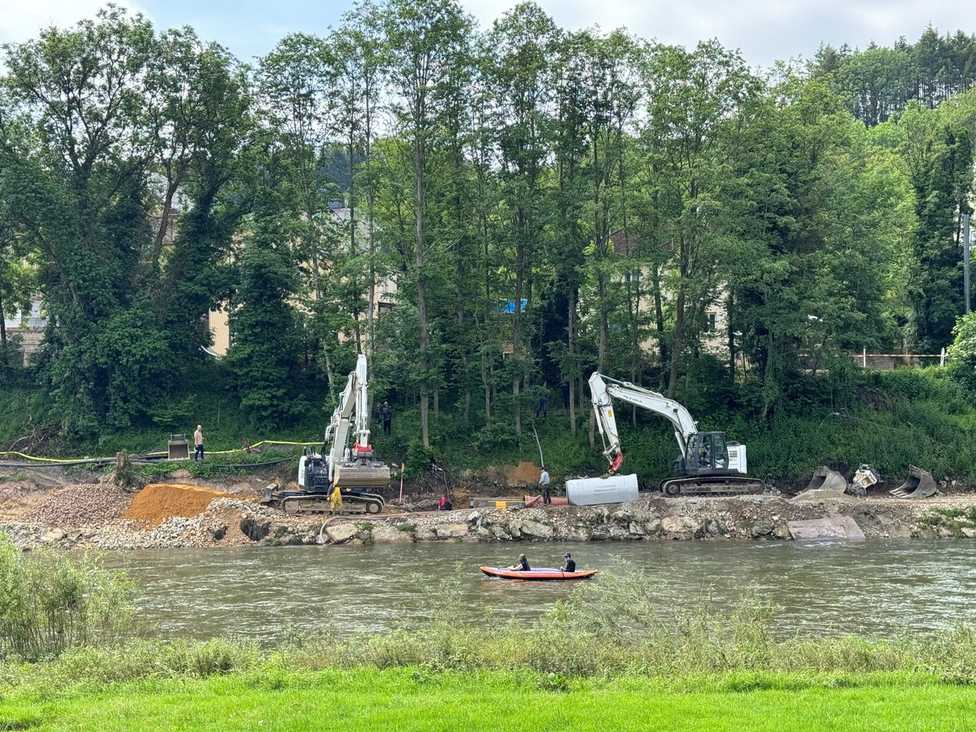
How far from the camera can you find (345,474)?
39000 mm

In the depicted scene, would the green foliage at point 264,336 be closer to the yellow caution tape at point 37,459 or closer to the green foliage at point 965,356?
the yellow caution tape at point 37,459

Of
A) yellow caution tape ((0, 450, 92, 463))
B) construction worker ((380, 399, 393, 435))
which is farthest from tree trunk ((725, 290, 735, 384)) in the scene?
yellow caution tape ((0, 450, 92, 463))

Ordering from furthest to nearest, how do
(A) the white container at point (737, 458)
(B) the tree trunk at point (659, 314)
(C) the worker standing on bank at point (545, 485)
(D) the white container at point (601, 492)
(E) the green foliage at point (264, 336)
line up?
(E) the green foliage at point (264, 336), (B) the tree trunk at point (659, 314), (A) the white container at point (737, 458), (C) the worker standing on bank at point (545, 485), (D) the white container at point (601, 492)

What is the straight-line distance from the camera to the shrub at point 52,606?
645 inches

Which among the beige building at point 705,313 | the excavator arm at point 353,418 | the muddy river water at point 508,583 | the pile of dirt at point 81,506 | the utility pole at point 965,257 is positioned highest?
the utility pole at point 965,257

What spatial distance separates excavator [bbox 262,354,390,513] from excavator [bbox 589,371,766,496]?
958 centimetres

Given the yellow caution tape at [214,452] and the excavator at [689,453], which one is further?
the yellow caution tape at [214,452]

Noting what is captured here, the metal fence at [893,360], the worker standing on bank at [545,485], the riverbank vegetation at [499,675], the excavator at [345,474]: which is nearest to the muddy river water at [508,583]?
the riverbank vegetation at [499,675]

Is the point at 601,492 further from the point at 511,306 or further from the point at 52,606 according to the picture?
the point at 52,606

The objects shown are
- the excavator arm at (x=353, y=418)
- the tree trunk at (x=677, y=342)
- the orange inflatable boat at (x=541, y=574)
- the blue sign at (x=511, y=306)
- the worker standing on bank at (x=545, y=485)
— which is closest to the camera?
the orange inflatable boat at (x=541, y=574)

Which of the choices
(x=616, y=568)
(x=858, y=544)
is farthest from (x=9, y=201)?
(x=858, y=544)

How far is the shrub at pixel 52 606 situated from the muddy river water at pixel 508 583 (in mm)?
3302

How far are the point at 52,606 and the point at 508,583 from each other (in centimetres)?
1340

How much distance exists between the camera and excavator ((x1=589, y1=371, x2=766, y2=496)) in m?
42.3
